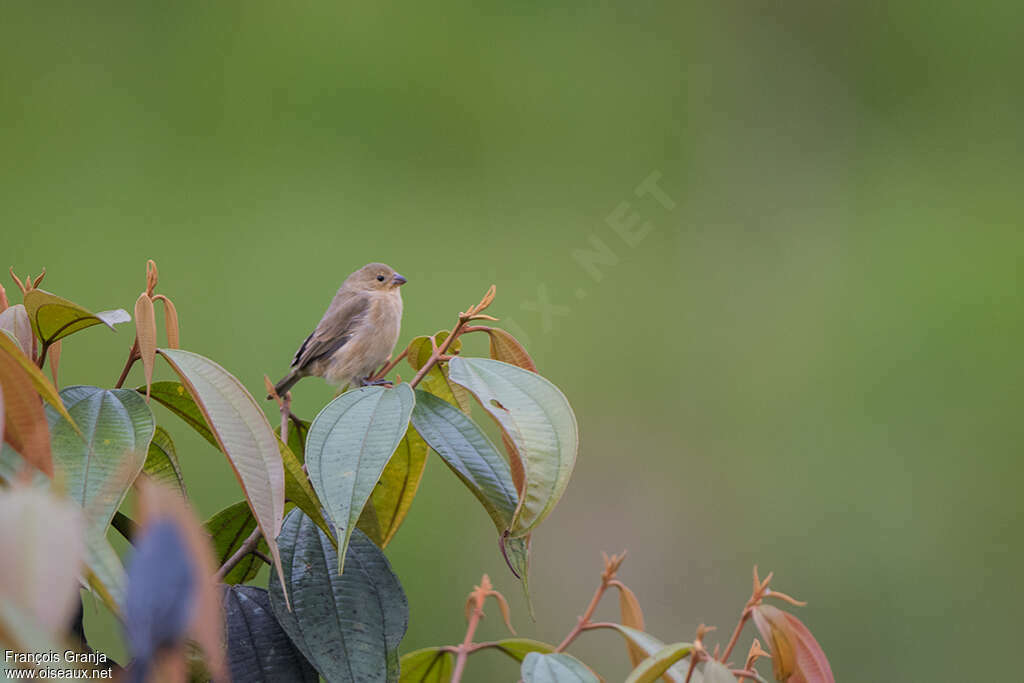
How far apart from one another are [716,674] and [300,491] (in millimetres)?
204

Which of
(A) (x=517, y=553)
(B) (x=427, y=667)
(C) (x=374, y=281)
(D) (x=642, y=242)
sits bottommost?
(B) (x=427, y=667)

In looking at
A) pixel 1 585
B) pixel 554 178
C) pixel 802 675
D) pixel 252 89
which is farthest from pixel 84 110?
pixel 1 585

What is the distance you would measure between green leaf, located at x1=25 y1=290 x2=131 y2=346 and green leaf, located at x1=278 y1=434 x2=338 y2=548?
0.10m

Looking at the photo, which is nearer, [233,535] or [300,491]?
[300,491]

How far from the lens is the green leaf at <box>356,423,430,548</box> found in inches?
19.8

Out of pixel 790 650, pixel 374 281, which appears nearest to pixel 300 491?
pixel 790 650

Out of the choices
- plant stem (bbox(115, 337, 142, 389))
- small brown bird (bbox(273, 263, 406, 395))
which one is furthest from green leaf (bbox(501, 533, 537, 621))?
small brown bird (bbox(273, 263, 406, 395))

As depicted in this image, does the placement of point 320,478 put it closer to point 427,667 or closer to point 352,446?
point 352,446

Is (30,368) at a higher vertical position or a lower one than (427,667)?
higher

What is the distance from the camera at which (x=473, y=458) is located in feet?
1.39

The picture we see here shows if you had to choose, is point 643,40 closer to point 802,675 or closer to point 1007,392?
point 1007,392

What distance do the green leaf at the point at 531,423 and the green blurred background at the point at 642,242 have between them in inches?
50.4

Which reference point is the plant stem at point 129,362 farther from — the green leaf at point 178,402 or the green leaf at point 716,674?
the green leaf at point 716,674

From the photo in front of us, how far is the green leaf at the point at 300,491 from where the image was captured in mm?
386
